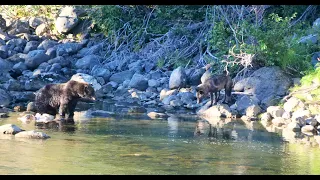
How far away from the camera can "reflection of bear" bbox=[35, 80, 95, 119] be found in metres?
13.4

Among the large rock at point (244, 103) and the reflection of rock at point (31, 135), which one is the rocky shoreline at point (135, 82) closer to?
the large rock at point (244, 103)

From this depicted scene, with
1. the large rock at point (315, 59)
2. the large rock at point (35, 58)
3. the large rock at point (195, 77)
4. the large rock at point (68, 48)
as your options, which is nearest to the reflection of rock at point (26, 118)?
the large rock at point (195, 77)

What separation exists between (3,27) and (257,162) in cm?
2565

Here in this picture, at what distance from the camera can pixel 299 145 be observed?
34.1 ft

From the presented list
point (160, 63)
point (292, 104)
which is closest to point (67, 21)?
point (160, 63)

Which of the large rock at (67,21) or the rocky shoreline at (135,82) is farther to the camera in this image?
the large rock at (67,21)

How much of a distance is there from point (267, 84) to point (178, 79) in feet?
11.0

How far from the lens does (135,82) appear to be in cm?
2017

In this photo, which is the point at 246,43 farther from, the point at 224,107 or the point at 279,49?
the point at 224,107

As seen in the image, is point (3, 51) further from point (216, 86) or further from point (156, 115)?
point (156, 115)

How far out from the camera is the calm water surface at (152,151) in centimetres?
767

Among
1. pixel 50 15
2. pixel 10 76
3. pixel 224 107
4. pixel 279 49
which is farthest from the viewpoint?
pixel 50 15

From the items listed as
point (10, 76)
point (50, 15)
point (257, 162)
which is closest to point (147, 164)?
point (257, 162)

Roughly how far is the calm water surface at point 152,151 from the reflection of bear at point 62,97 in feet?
2.69
